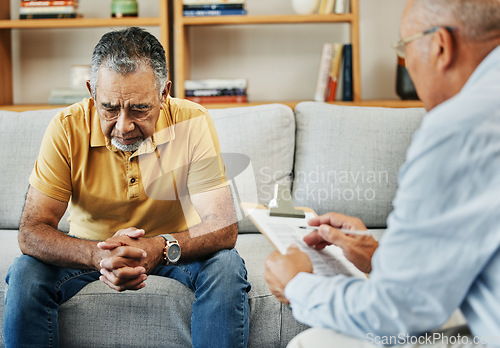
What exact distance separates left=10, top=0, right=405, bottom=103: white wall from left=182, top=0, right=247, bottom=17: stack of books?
283 millimetres

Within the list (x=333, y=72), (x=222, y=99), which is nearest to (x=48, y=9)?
(x=222, y=99)

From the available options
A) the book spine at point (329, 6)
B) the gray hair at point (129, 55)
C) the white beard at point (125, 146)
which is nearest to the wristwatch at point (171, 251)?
the white beard at point (125, 146)

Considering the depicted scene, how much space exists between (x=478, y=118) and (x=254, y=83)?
2.12m

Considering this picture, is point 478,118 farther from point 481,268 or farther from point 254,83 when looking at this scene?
point 254,83

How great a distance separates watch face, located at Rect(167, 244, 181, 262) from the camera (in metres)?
1.44

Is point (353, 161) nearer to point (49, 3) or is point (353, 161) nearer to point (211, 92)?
point (211, 92)

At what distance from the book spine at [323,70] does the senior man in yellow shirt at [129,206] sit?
3.37ft

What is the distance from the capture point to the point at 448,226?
71 cm

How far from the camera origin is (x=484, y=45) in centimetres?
81

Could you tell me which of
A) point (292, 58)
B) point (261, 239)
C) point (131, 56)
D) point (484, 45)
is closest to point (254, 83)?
point (292, 58)

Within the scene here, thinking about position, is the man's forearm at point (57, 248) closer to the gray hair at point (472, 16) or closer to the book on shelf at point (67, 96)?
the gray hair at point (472, 16)

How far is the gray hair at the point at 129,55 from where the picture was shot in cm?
142

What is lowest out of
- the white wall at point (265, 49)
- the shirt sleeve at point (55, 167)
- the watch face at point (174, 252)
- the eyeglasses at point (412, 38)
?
the watch face at point (174, 252)

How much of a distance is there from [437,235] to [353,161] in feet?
4.31
